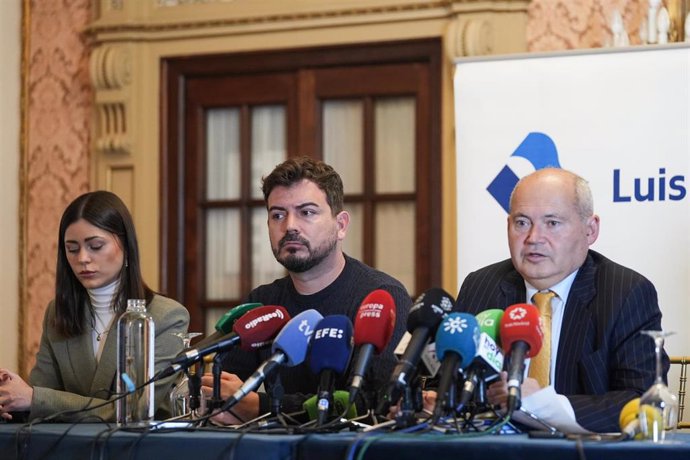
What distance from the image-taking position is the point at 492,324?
98.2 inches

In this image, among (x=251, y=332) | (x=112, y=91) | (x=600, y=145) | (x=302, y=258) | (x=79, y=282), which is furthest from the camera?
(x=112, y=91)

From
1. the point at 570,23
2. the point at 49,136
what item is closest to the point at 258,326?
the point at 570,23

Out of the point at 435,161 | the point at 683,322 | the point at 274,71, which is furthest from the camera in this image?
the point at 274,71

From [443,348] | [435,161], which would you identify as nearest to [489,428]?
[443,348]

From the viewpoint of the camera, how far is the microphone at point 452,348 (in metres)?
2.25

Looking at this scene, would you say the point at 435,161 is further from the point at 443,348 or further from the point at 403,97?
the point at 443,348

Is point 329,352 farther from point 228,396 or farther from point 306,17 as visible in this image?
point 306,17

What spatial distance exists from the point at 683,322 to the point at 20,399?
2528mm

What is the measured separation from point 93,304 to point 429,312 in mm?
1643

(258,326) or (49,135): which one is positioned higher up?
(49,135)

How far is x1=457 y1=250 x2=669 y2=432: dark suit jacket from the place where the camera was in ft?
9.29

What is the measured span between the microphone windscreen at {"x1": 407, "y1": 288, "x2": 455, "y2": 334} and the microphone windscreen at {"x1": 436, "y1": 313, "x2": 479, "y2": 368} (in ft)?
0.15

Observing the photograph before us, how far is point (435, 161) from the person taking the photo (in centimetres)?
584

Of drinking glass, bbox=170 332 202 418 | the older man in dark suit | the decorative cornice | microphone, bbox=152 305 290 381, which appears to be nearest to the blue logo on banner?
the decorative cornice
